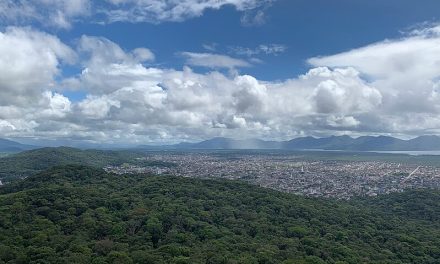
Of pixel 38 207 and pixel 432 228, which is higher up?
pixel 38 207

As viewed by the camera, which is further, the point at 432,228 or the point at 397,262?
the point at 432,228

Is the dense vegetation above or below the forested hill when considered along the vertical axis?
above

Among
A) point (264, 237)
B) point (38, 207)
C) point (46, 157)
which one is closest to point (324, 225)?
point (264, 237)

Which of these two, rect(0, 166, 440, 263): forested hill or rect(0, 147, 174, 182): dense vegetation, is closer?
rect(0, 166, 440, 263): forested hill

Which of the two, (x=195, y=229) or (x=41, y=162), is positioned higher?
(x=41, y=162)

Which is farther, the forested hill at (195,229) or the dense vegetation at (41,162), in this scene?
the dense vegetation at (41,162)

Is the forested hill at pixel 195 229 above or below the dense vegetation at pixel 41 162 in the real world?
below

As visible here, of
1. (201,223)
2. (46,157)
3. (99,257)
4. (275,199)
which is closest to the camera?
(99,257)

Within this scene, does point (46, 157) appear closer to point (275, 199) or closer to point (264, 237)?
point (275, 199)
